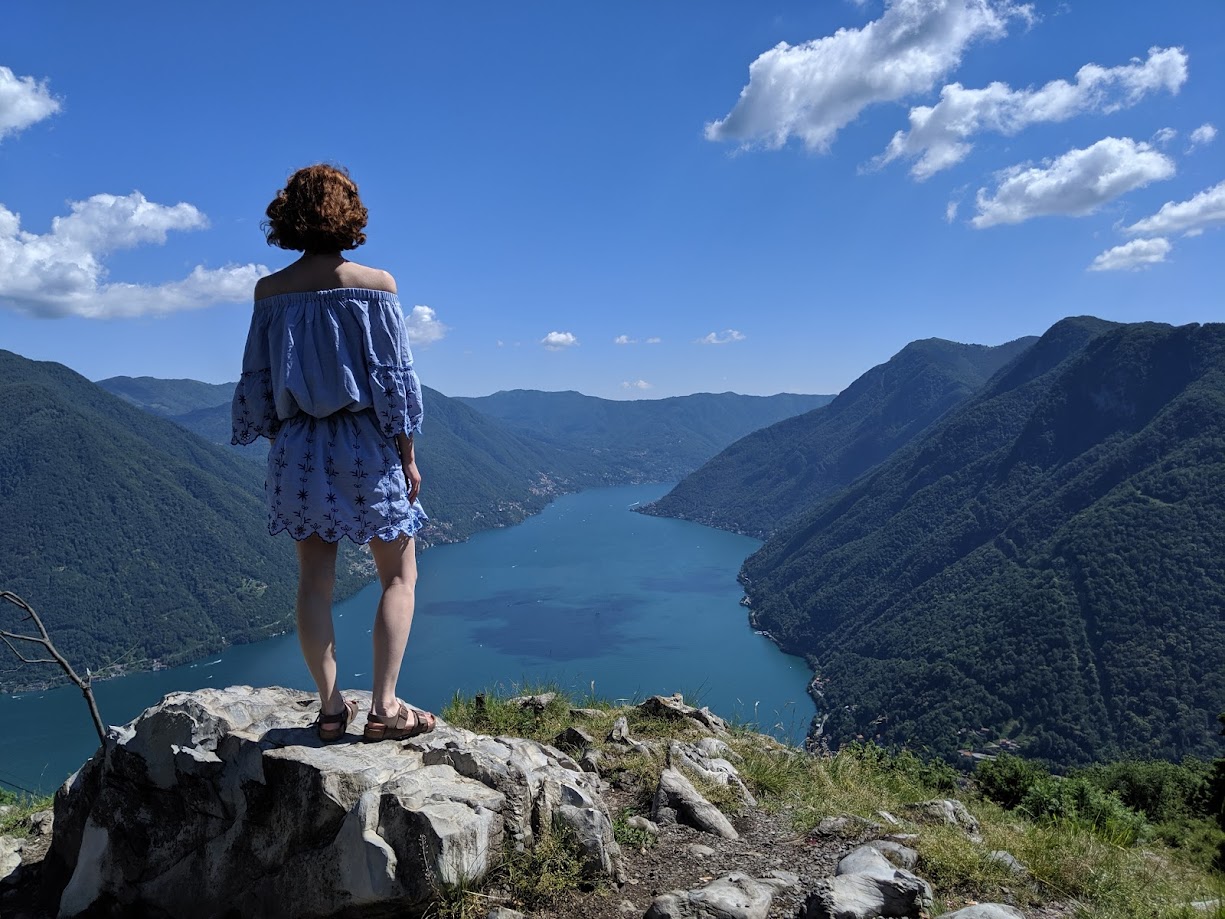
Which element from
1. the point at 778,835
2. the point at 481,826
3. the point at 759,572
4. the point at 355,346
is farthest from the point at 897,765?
the point at 759,572

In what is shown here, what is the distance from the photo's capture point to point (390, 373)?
276cm

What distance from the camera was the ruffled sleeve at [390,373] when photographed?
274 centimetres

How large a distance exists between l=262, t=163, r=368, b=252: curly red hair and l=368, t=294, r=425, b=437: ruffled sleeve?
1.03ft

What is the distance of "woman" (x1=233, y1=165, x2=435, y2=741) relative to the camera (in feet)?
8.93

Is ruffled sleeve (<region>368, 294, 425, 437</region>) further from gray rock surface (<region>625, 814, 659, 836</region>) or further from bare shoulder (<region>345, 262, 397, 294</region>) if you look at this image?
gray rock surface (<region>625, 814, 659, 836</region>)

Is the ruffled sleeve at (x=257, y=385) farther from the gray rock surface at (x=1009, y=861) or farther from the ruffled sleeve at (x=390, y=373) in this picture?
the gray rock surface at (x=1009, y=861)

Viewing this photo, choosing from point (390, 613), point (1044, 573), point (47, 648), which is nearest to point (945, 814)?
point (390, 613)

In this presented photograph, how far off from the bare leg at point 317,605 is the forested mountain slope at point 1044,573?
4628cm

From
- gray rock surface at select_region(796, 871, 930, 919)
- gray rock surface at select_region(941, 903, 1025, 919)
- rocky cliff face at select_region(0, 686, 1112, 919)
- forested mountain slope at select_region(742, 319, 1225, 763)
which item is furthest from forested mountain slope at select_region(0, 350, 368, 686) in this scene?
gray rock surface at select_region(941, 903, 1025, 919)

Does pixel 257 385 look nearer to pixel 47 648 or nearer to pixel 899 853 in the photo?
pixel 47 648

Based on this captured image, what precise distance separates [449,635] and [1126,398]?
3839 inches

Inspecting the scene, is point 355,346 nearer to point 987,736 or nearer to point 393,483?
point 393,483

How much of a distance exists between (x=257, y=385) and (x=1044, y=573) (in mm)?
81810

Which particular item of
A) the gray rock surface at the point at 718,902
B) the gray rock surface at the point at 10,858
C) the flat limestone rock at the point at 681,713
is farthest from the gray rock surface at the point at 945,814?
the gray rock surface at the point at 10,858
